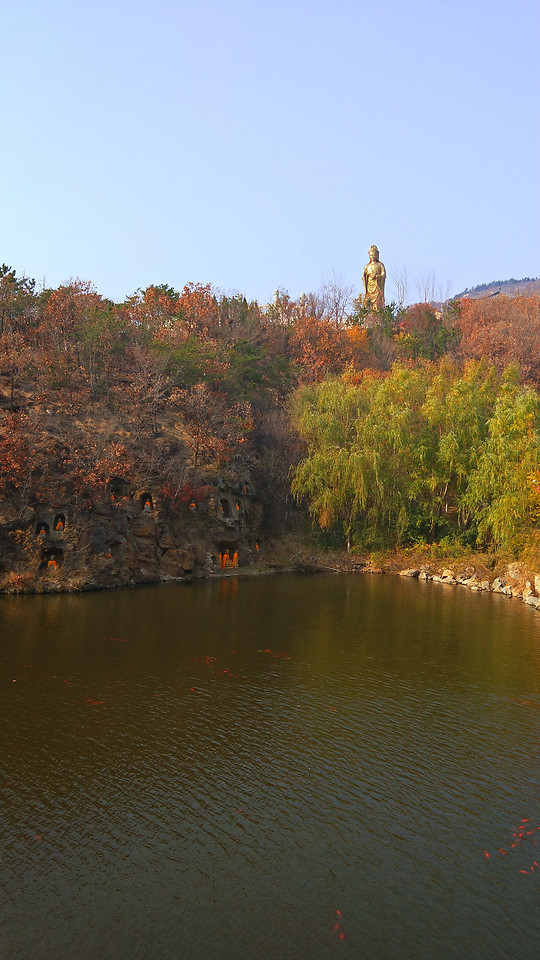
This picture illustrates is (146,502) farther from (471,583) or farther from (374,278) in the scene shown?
(374,278)

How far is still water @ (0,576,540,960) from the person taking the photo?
7.67 metres

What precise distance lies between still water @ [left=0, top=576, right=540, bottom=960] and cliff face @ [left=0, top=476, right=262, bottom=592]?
648 cm

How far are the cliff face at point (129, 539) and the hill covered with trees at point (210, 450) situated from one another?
67 millimetres

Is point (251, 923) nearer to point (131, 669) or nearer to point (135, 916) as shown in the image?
point (135, 916)

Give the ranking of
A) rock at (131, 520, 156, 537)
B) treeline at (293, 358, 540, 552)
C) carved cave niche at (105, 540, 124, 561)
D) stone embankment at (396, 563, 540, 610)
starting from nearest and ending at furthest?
stone embankment at (396, 563, 540, 610)
carved cave niche at (105, 540, 124, 561)
rock at (131, 520, 156, 537)
treeline at (293, 358, 540, 552)

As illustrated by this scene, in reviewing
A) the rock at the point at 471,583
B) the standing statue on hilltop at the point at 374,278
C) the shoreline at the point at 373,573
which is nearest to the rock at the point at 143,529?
the shoreline at the point at 373,573

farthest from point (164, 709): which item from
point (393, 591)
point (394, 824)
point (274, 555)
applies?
point (274, 555)

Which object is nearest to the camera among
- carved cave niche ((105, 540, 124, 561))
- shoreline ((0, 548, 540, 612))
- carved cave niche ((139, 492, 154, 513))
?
shoreline ((0, 548, 540, 612))

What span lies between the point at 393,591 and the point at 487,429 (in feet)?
36.8

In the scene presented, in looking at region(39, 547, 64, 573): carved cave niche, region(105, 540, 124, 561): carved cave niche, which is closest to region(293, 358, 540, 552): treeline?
region(105, 540, 124, 561): carved cave niche

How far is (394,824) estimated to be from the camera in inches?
397

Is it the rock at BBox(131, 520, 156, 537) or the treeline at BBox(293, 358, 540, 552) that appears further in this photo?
the treeline at BBox(293, 358, 540, 552)

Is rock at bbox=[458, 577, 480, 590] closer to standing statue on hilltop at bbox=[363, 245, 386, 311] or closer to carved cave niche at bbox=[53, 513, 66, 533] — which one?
carved cave niche at bbox=[53, 513, 66, 533]

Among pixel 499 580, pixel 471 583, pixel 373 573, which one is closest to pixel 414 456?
pixel 373 573
